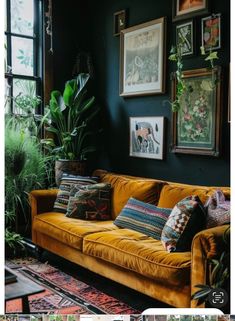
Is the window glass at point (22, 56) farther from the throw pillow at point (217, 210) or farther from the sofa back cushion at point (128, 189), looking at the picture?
the throw pillow at point (217, 210)

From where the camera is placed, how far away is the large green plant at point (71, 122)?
86.2 inches

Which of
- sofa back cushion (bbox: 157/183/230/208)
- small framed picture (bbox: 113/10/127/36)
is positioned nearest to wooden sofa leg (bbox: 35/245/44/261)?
sofa back cushion (bbox: 157/183/230/208)

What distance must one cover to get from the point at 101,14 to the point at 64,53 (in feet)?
0.92

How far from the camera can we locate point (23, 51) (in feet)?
6.91

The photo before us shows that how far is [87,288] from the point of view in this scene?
2131 millimetres

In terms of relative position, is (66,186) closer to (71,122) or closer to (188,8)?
(71,122)

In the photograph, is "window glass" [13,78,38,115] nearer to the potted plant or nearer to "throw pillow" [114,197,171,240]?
the potted plant

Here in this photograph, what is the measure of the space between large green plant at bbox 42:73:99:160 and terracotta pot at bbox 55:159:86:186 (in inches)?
1.0

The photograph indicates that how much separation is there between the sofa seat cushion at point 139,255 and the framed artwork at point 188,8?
4.00 feet
